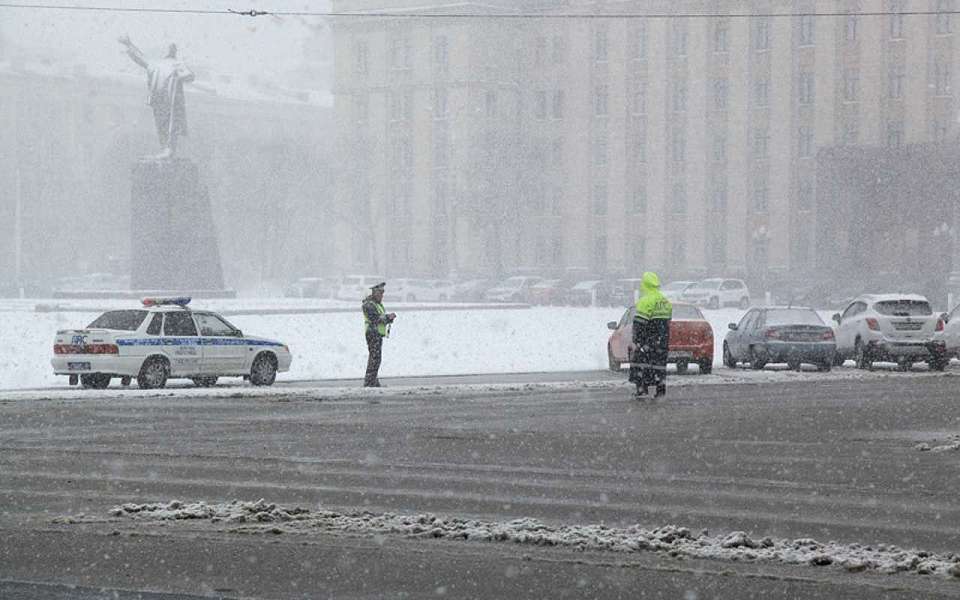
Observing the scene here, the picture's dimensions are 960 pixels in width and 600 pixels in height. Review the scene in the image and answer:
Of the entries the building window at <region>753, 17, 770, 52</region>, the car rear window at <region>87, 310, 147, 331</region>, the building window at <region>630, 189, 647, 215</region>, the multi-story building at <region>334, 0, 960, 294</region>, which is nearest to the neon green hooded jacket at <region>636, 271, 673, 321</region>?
the car rear window at <region>87, 310, 147, 331</region>

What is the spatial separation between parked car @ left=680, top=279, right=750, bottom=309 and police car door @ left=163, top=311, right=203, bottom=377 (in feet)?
180

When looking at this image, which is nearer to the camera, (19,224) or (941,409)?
(941,409)

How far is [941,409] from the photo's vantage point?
21219 millimetres

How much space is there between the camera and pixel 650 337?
75.5ft

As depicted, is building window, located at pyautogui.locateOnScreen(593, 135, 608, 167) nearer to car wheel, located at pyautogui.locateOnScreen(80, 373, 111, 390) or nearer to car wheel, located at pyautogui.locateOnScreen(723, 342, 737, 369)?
car wheel, located at pyautogui.locateOnScreen(723, 342, 737, 369)

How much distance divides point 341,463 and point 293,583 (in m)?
5.94

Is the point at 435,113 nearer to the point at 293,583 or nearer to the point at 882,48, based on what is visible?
the point at 882,48

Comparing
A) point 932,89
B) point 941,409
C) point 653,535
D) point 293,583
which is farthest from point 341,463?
point 932,89

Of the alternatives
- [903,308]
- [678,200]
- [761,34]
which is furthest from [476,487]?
[678,200]

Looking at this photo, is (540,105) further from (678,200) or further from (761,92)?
(761,92)

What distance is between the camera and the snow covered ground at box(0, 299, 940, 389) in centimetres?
3350

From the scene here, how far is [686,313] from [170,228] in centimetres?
3190

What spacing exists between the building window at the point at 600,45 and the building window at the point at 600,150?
199 inches

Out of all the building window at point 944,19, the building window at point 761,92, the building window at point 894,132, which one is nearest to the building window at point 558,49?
the building window at point 761,92
